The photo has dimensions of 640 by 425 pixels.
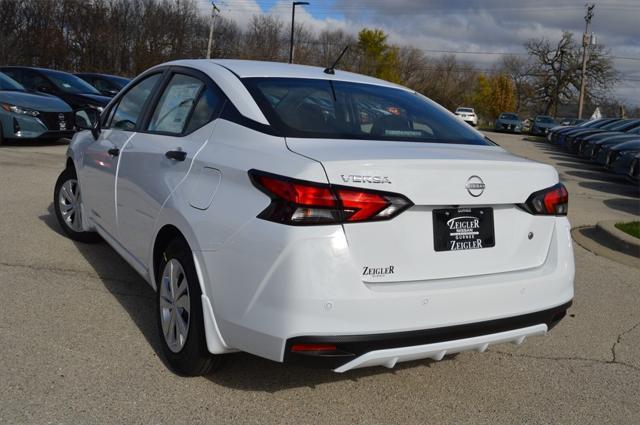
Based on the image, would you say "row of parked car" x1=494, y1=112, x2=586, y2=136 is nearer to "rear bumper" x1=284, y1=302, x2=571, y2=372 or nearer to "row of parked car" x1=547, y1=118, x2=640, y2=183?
"row of parked car" x1=547, y1=118, x2=640, y2=183

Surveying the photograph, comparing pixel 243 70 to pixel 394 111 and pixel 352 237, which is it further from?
pixel 352 237

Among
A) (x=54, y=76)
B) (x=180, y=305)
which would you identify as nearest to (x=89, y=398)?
(x=180, y=305)

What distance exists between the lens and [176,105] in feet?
12.6

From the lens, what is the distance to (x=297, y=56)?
189ft

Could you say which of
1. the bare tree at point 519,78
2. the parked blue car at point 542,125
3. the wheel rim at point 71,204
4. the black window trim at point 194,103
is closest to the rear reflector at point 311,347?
the black window trim at point 194,103

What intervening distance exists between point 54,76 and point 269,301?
47.3 ft

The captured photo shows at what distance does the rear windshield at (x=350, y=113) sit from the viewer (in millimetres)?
3160

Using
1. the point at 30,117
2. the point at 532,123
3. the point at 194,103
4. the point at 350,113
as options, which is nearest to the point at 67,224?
the point at 194,103

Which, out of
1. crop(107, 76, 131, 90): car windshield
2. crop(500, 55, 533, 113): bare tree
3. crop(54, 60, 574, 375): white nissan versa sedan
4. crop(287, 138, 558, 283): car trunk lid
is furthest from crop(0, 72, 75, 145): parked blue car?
crop(500, 55, 533, 113): bare tree

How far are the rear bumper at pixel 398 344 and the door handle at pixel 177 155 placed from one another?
1.24m

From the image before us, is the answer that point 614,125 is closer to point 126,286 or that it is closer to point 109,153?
point 126,286

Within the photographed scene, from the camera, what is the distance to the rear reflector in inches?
104

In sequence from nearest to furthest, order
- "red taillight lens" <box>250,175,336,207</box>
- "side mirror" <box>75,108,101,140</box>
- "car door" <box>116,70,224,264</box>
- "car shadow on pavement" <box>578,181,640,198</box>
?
1. "red taillight lens" <box>250,175,336,207</box>
2. "car door" <box>116,70,224,264</box>
3. "side mirror" <box>75,108,101,140</box>
4. "car shadow on pavement" <box>578,181,640,198</box>

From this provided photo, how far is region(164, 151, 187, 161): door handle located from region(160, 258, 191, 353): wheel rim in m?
0.53
